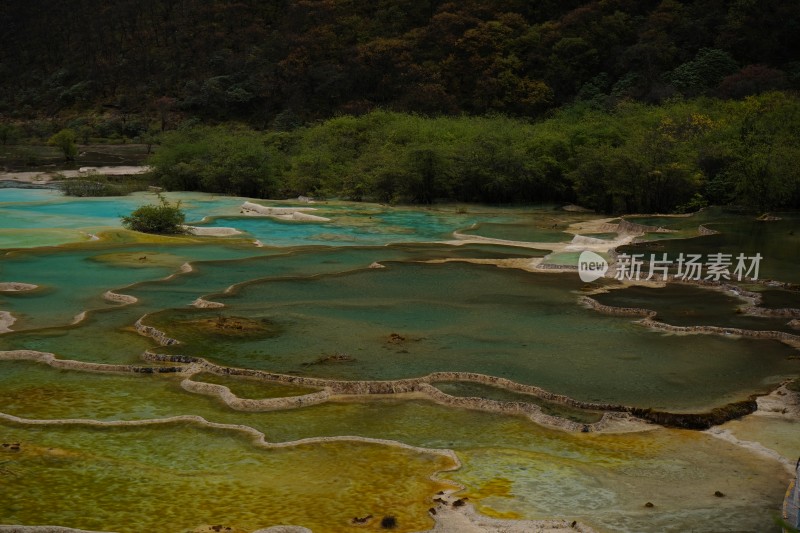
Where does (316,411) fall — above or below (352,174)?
below

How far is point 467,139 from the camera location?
39.6 m

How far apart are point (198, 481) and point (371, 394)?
3459mm

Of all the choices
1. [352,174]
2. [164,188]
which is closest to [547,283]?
[352,174]

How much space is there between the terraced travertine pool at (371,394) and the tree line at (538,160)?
32.7 ft

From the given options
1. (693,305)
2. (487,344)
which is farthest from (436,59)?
(487,344)

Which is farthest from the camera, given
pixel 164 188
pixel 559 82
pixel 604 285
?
pixel 559 82

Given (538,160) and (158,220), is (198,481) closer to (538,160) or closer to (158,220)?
(158,220)

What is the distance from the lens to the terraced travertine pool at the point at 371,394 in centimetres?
837

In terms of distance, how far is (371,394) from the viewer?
11812mm

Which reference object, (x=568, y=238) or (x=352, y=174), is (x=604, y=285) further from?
(x=352, y=174)

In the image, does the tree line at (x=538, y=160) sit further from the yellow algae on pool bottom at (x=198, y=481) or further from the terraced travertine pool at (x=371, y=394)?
the yellow algae on pool bottom at (x=198, y=481)

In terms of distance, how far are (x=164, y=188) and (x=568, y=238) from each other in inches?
908

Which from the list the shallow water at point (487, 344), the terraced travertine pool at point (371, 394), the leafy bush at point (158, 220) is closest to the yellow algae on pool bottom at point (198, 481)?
the terraced travertine pool at point (371, 394)

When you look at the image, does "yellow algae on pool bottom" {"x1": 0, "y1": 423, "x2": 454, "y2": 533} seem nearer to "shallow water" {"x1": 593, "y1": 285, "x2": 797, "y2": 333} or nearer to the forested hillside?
"shallow water" {"x1": 593, "y1": 285, "x2": 797, "y2": 333}
